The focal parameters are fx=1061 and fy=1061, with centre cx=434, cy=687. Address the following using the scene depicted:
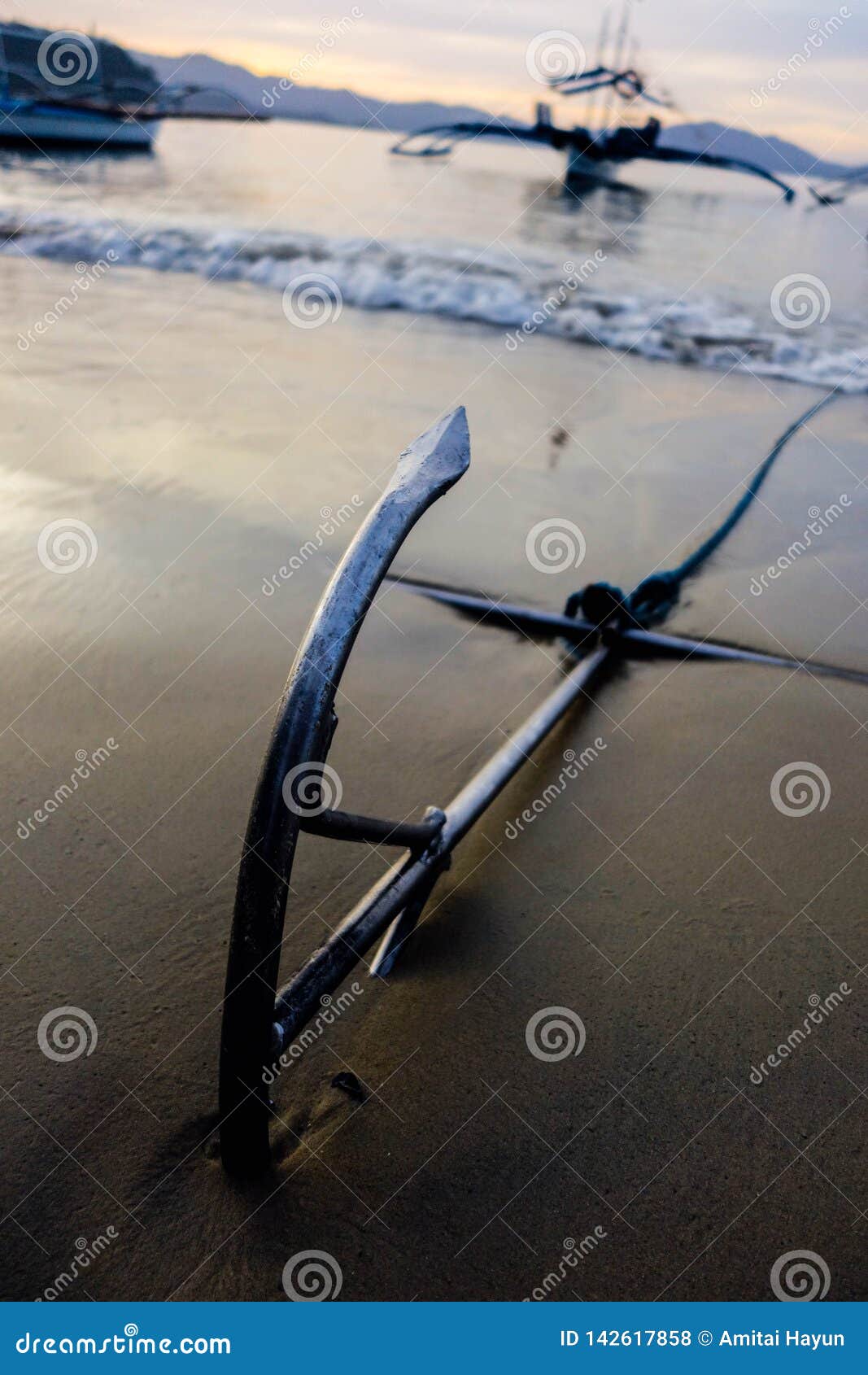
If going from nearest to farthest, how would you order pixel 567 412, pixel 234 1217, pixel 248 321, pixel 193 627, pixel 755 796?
pixel 234 1217
pixel 755 796
pixel 193 627
pixel 567 412
pixel 248 321

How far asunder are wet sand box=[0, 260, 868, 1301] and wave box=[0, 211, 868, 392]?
4388mm

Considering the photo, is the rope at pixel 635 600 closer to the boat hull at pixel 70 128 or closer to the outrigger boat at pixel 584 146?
the outrigger boat at pixel 584 146

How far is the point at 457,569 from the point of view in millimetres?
3572

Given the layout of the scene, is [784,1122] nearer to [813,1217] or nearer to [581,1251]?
[813,1217]

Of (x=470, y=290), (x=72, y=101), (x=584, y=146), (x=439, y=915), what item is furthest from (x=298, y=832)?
(x=72, y=101)

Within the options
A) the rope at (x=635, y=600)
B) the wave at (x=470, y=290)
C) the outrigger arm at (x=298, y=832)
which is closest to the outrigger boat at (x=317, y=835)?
the outrigger arm at (x=298, y=832)

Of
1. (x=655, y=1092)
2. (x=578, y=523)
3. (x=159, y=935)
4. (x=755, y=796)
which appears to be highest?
(x=578, y=523)

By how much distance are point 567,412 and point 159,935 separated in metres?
4.53

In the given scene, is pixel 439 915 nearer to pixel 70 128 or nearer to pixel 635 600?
pixel 635 600

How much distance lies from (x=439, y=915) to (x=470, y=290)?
338 inches

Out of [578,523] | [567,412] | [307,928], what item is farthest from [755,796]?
[567,412]

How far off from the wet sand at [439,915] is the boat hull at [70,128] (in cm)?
2741

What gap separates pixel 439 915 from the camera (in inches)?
76.3

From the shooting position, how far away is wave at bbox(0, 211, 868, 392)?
817 centimetres
